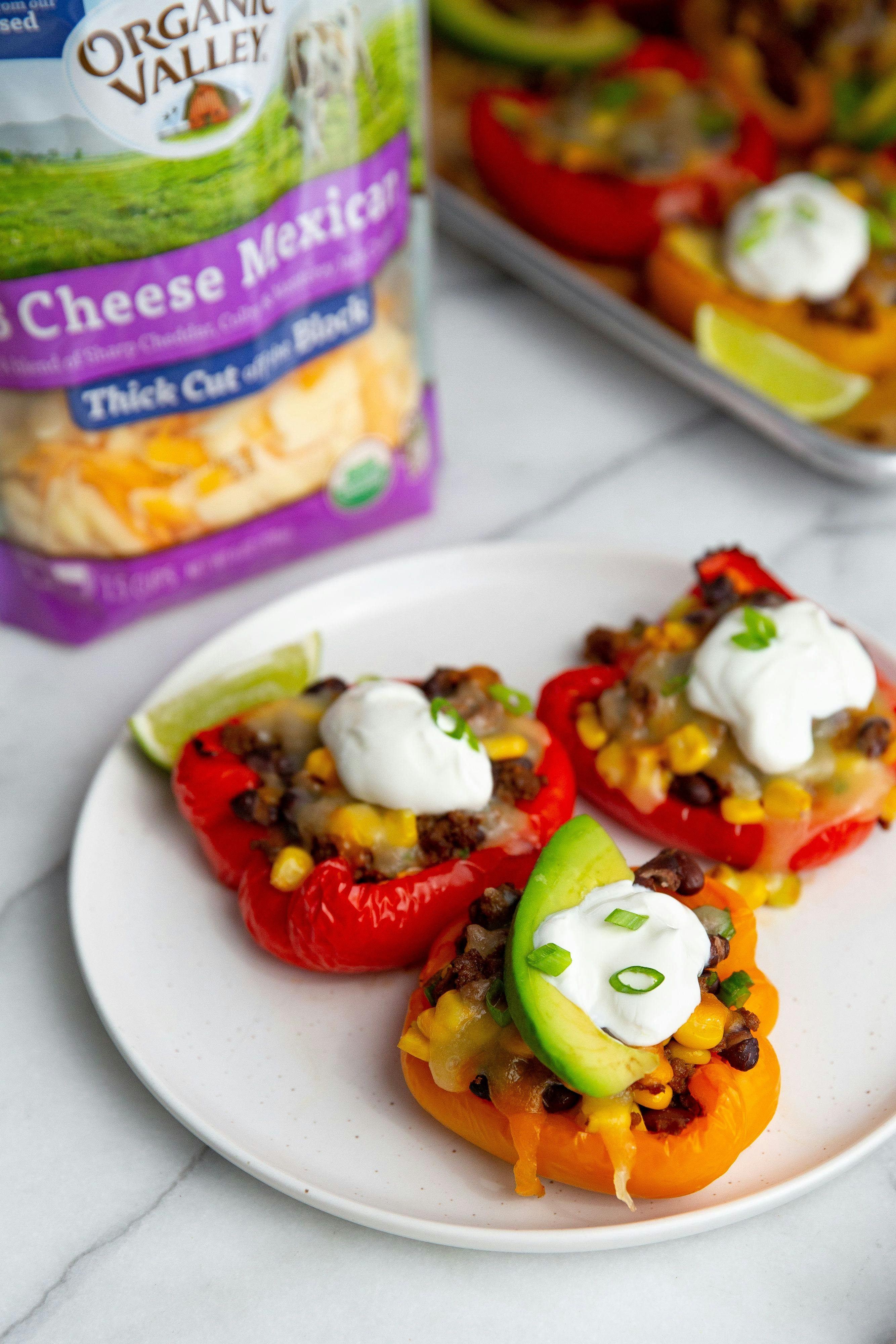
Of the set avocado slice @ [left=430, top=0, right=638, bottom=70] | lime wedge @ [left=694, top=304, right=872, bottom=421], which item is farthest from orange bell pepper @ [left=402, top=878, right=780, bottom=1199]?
avocado slice @ [left=430, top=0, right=638, bottom=70]

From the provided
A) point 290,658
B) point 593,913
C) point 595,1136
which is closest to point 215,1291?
point 595,1136

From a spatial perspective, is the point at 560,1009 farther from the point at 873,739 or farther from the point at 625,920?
the point at 873,739

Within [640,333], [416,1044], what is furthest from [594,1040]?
[640,333]

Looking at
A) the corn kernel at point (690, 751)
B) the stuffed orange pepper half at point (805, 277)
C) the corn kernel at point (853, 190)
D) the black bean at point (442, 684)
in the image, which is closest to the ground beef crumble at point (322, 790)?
the black bean at point (442, 684)

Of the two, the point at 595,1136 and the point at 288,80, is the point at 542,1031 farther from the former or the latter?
the point at 288,80

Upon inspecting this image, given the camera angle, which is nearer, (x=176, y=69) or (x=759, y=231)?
(x=176, y=69)

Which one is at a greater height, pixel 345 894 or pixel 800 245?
pixel 800 245

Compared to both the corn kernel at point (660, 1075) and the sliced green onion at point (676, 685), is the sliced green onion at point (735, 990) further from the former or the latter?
the sliced green onion at point (676, 685)
